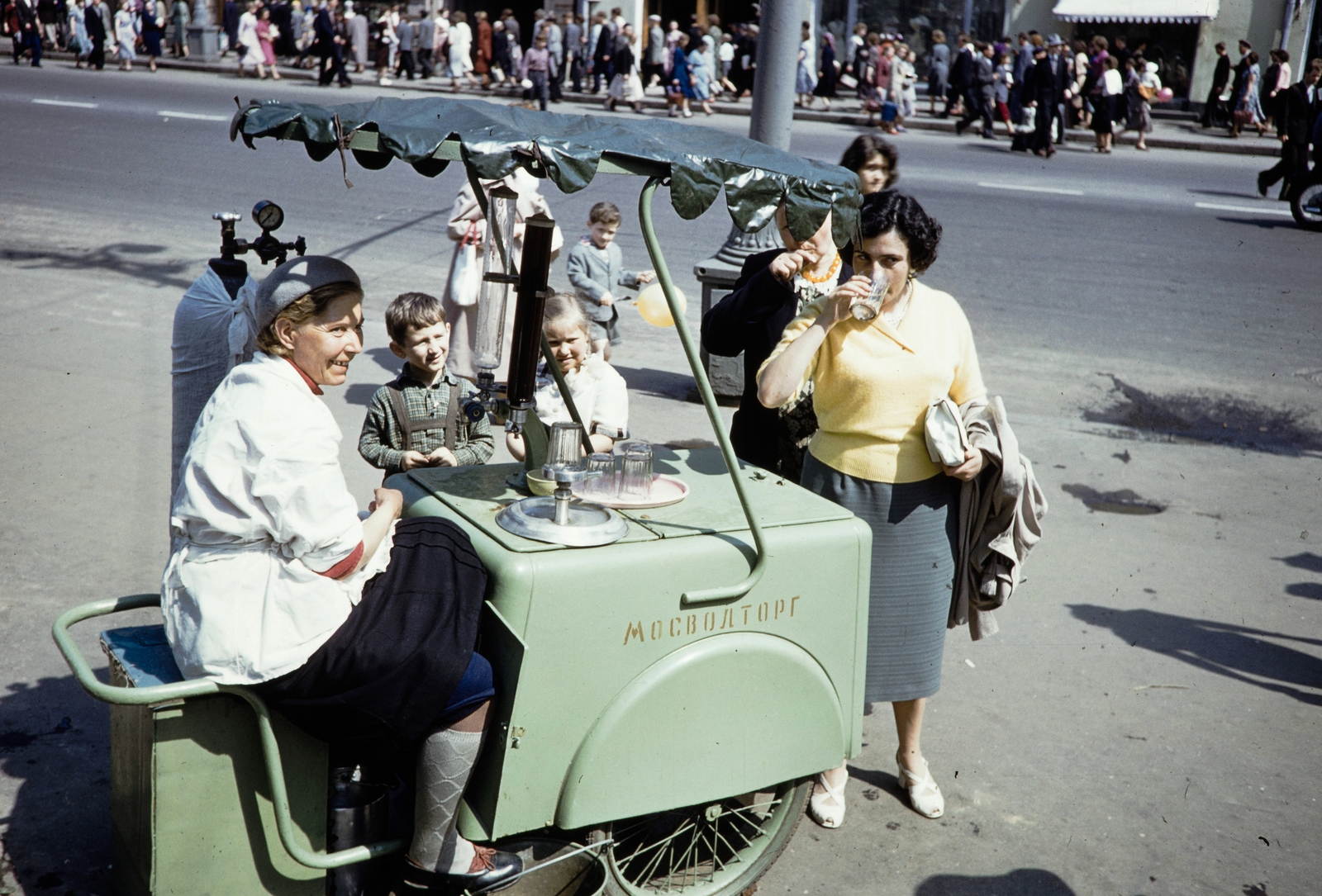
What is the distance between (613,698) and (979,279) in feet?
30.6

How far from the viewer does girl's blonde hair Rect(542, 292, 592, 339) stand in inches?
156

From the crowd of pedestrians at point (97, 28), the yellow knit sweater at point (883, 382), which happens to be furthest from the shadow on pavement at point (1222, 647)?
the crowd of pedestrians at point (97, 28)

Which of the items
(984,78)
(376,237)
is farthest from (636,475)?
(984,78)

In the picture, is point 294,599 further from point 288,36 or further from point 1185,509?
point 288,36

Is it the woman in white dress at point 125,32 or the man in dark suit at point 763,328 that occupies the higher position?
the woman in white dress at point 125,32

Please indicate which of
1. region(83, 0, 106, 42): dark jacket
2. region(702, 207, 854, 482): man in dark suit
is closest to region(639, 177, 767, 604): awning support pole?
region(702, 207, 854, 482): man in dark suit

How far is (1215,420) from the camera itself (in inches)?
308

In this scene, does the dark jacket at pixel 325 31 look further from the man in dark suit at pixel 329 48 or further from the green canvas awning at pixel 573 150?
the green canvas awning at pixel 573 150

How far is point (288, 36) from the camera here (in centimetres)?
2856

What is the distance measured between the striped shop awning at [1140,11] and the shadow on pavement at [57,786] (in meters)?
28.4

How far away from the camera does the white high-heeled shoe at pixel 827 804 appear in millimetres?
3566

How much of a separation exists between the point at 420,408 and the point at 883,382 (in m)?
1.57

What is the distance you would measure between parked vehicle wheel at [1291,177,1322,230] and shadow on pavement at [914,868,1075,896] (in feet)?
44.2

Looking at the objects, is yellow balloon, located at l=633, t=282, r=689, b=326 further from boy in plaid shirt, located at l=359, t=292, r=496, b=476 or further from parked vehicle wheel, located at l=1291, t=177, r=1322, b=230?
parked vehicle wheel, located at l=1291, t=177, r=1322, b=230
